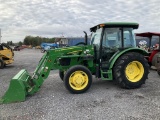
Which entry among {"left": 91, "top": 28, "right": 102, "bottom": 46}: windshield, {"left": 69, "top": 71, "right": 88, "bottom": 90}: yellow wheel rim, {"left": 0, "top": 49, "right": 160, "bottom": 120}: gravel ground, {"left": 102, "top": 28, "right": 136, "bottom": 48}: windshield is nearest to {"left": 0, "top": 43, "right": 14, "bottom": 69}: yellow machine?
{"left": 0, "top": 49, "right": 160, "bottom": 120}: gravel ground

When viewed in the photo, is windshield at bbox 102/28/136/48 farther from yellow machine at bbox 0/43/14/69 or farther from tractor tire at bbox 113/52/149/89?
yellow machine at bbox 0/43/14/69

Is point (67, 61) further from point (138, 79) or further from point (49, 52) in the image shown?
point (138, 79)

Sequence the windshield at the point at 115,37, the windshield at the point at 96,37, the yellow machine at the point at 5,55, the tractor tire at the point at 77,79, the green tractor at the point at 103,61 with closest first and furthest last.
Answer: the tractor tire at the point at 77,79, the green tractor at the point at 103,61, the windshield at the point at 115,37, the windshield at the point at 96,37, the yellow machine at the point at 5,55

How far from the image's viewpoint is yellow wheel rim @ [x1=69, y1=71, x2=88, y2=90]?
6.58 metres

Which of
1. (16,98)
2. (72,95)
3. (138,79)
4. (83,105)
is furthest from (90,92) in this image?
(16,98)

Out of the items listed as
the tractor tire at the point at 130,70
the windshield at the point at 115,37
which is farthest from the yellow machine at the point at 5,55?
the tractor tire at the point at 130,70

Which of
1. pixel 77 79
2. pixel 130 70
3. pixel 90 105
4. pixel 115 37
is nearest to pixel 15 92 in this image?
pixel 77 79

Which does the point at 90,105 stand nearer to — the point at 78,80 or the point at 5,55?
the point at 78,80

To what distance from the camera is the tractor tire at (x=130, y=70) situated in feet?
22.7

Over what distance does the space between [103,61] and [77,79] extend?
1239 mm

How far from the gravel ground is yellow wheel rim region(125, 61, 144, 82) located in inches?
16.0

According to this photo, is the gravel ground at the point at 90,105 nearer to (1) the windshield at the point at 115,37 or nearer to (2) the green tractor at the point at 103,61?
(2) the green tractor at the point at 103,61

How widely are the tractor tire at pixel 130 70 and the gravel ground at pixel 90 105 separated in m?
0.25

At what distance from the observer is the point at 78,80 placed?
21.6ft
